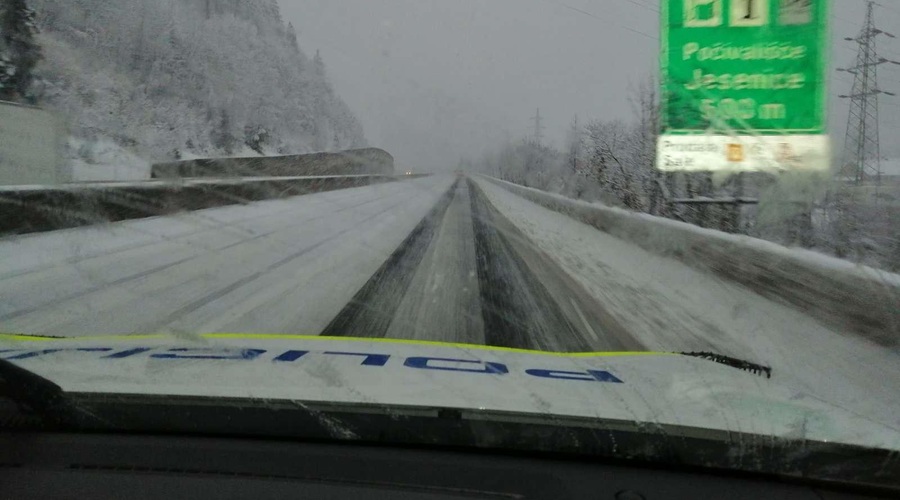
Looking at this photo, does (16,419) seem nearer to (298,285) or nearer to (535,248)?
(298,285)

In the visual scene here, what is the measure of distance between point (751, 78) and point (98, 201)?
38.0 feet

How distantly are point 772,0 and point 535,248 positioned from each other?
659cm

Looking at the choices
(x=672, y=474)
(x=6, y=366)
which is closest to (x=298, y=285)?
(x=6, y=366)

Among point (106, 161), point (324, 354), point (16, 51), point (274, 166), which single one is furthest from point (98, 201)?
point (274, 166)

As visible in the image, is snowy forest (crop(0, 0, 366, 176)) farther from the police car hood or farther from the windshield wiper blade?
the windshield wiper blade

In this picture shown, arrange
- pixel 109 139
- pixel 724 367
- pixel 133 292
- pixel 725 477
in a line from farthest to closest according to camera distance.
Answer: pixel 109 139 < pixel 133 292 < pixel 724 367 < pixel 725 477

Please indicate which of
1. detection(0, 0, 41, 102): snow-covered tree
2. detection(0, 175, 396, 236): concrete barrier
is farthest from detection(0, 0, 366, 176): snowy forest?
detection(0, 175, 396, 236): concrete barrier

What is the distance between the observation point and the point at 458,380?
3221 mm

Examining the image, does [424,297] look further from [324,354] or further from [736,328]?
[324,354]

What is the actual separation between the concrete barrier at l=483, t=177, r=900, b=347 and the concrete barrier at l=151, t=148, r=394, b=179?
80.6 feet

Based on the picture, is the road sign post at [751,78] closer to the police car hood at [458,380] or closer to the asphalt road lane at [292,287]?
the asphalt road lane at [292,287]

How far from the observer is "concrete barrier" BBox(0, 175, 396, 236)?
10711mm

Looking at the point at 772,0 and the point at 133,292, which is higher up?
the point at 772,0

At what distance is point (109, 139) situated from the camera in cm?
3600
